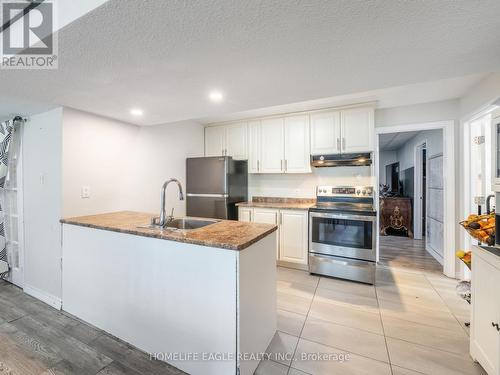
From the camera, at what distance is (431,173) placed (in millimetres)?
3785

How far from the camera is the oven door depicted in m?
2.64

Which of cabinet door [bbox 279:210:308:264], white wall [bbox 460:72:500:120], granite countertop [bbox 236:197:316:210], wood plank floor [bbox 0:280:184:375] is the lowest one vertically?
wood plank floor [bbox 0:280:184:375]

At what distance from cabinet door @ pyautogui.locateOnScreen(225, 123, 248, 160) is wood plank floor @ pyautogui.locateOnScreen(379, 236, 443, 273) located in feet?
9.24

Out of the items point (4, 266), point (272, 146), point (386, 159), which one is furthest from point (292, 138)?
point (386, 159)

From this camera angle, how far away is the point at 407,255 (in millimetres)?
3672

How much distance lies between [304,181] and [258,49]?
8.62 ft

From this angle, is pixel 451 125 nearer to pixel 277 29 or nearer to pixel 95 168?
pixel 277 29

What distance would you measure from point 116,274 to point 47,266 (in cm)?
113

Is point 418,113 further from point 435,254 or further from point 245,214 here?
point 245,214

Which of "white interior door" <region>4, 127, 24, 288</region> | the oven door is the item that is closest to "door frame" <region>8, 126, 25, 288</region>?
"white interior door" <region>4, 127, 24, 288</region>

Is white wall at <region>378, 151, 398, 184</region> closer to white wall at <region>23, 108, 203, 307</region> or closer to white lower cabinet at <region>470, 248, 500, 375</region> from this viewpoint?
white lower cabinet at <region>470, 248, 500, 375</region>

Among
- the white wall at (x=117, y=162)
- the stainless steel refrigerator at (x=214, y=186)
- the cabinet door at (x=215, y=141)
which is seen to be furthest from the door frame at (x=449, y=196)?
the white wall at (x=117, y=162)

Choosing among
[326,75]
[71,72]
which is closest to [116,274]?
[71,72]

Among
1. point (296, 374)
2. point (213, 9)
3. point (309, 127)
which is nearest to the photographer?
point (213, 9)
